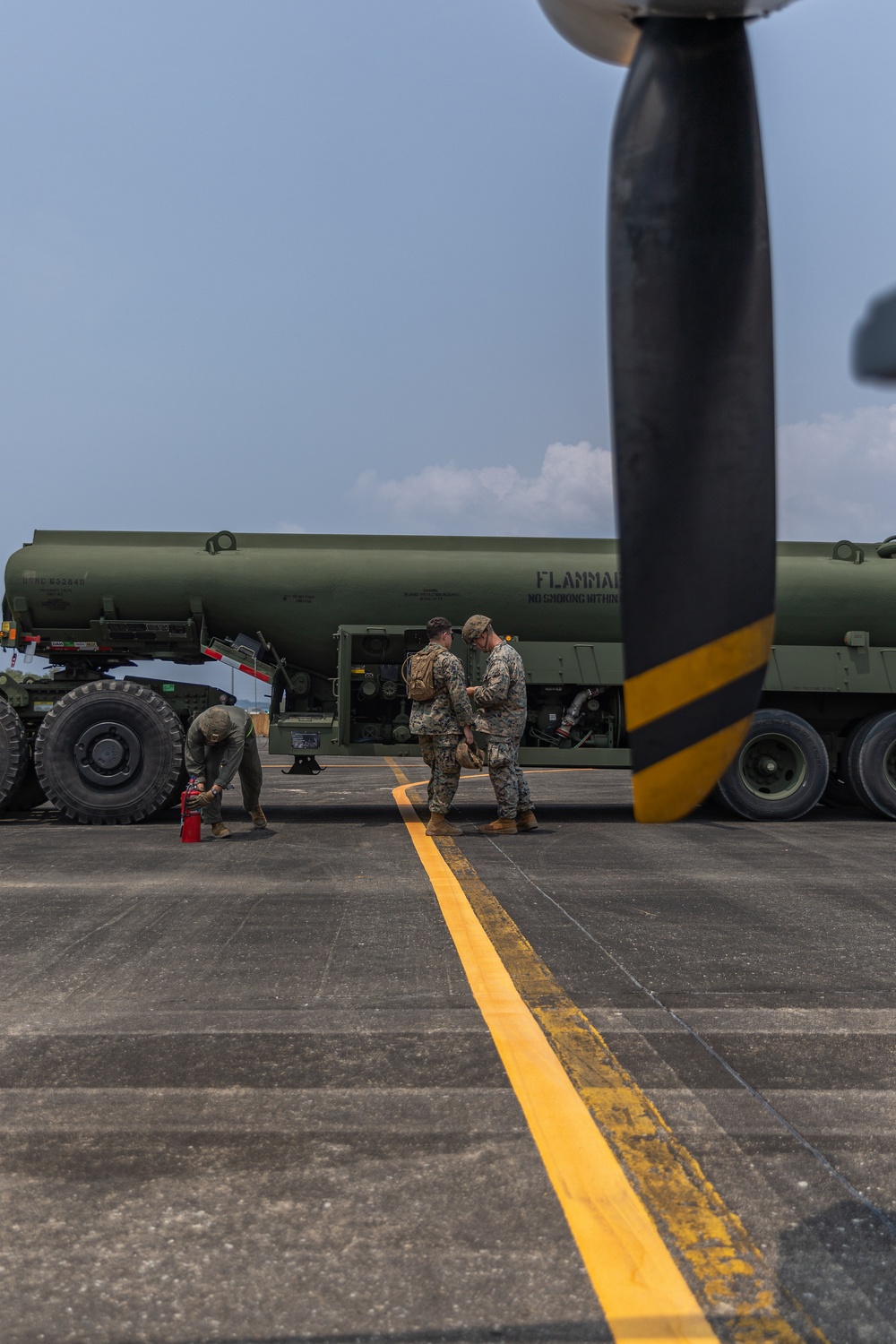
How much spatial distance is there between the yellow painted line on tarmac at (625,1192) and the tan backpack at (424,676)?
511 cm

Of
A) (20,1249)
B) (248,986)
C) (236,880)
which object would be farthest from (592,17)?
(236,880)

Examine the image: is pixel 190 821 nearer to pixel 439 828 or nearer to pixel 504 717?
pixel 439 828

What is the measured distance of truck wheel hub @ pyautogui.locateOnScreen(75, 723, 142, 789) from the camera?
1018cm

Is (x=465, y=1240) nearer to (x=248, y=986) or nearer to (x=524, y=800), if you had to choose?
(x=248, y=986)

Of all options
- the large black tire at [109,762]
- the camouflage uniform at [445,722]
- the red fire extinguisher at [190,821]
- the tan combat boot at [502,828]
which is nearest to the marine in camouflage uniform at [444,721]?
the camouflage uniform at [445,722]

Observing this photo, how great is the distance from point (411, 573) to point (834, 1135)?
28.3ft

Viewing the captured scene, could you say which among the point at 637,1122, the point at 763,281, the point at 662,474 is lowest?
the point at 637,1122

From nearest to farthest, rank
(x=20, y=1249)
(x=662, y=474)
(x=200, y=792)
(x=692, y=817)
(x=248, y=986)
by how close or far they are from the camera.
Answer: (x=662, y=474)
(x=20, y=1249)
(x=248, y=986)
(x=200, y=792)
(x=692, y=817)

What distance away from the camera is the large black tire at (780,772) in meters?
10.8

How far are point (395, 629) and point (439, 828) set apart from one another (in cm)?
261

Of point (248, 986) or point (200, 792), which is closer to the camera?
point (248, 986)

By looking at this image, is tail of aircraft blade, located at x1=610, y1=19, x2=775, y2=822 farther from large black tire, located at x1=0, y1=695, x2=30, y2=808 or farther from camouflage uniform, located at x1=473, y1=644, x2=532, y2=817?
large black tire, located at x1=0, y1=695, x2=30, y2=808

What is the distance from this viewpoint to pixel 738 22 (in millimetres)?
1826

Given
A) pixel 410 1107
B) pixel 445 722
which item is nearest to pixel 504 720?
pixel 445 722
